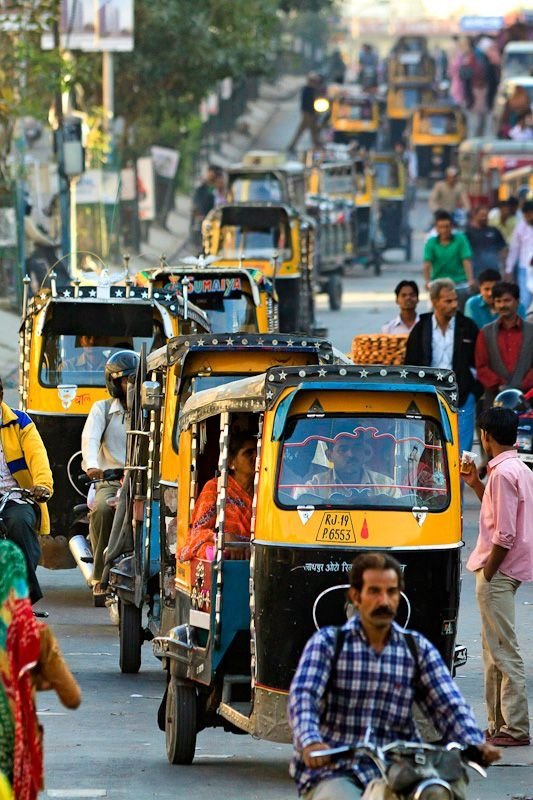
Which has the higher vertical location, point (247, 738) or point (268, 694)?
point (268, 694)

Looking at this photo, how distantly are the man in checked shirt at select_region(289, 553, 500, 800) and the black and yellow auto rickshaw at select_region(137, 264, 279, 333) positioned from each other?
1264 centimetres

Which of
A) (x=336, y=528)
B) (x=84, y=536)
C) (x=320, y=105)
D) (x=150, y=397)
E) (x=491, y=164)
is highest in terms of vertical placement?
(x=336, y=528)

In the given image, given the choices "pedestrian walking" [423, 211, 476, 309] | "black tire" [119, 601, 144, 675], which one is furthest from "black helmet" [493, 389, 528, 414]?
"pedestrian walking" [423, 211, 476, 309]

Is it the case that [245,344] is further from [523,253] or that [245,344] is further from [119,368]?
[523,253]

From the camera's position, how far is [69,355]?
53.3 ft

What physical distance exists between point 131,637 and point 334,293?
78.8 feet

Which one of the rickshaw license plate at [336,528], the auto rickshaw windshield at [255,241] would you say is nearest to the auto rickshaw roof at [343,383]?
the rickshaw license plate at [336,528]

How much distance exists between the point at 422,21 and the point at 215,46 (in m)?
97.4

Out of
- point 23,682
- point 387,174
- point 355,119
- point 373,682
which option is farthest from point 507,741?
point 355,119

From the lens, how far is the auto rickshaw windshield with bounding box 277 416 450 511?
9.73 meters

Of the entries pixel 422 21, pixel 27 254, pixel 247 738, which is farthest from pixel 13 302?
pixel 422 21

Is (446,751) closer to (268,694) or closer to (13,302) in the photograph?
(268,694)

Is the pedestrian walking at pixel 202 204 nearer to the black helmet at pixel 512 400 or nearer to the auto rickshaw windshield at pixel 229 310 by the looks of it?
the auto rickshaw windshield at pixel 229 310

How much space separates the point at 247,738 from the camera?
38.0 feet
